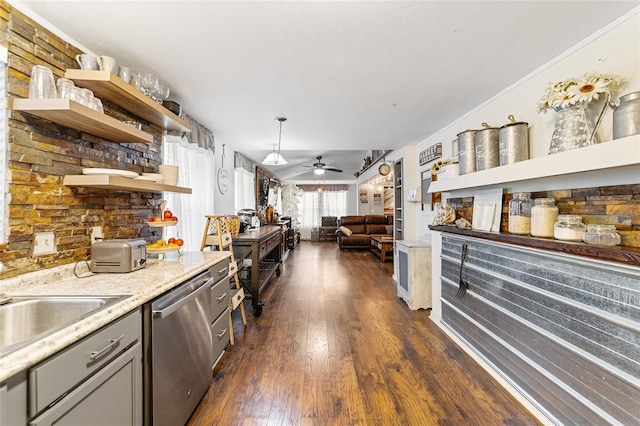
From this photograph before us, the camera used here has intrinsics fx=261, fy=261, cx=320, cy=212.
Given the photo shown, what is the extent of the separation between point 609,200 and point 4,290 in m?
3.04

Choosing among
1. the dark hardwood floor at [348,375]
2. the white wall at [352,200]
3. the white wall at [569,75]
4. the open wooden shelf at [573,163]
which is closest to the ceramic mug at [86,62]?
the dark hardwood floor at [348,375]

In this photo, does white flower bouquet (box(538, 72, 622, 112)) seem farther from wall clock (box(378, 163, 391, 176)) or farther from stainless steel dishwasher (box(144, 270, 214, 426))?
wall clock (box(378, 163, 391, 176))

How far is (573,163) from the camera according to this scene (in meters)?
1.35

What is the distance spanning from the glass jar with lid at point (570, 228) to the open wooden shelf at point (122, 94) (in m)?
2.69

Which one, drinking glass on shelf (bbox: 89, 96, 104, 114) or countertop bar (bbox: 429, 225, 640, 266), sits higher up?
drinking glass on shelf (bbox: 89, 96, 104, 114)

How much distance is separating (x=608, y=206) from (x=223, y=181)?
4.05 meters

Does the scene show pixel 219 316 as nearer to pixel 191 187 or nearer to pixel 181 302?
pixel 181 302

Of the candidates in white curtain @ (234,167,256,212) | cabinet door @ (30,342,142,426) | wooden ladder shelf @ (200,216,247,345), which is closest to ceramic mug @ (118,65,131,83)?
wooden ladder shelf @ (200,216,247,345)

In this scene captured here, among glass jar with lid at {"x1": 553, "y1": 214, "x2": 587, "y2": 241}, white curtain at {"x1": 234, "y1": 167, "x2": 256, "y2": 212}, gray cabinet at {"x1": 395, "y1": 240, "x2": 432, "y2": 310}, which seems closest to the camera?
glass jar with lid at {"x1": 553, "y1": 214, "x2": 587, "y2": 241}

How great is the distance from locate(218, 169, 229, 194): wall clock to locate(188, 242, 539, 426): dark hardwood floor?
1891 mm

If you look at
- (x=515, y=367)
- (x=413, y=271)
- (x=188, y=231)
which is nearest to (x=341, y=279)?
(x=413, y=271)

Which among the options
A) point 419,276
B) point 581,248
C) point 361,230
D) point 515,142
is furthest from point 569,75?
point 361,230

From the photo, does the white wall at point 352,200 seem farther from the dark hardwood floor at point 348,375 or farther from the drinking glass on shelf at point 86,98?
the drinking glass on shelf at point 86,98

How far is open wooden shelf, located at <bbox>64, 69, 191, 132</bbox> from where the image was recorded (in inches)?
57.4
